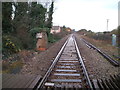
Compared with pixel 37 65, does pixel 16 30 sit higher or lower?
higher

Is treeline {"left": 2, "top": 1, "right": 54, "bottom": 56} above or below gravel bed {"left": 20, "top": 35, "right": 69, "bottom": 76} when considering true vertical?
above

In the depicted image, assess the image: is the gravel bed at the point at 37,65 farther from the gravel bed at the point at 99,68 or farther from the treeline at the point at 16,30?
the treeline at the point at 16,30

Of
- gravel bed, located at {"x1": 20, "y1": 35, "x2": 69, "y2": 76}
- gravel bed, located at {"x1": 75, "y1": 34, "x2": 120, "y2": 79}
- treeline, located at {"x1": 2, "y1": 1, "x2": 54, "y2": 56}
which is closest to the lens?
gravel bed, located at {"x1": 75, "y1": 34, "x2": 120, "y2": 79}

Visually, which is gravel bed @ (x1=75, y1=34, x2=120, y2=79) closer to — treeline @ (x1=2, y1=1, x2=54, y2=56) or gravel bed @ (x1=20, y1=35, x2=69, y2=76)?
gravel bed @ (x1=20, y1=35, x2=69, y2=76)

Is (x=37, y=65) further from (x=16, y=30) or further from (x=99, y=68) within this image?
(x=16, y=30)

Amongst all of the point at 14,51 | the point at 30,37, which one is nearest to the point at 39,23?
the point at 30,37

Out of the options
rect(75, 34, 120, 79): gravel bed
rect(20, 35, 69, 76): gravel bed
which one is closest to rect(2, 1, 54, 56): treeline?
rect(20, 35, 69, 76): gravel bed

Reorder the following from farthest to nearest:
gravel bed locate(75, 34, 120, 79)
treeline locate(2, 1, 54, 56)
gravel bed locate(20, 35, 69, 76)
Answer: treeline locate(2, 1, 54, 56) < gravel bed locate(20, 35, 69, 76) < gravel bed locate(75, 34, 120, 79)

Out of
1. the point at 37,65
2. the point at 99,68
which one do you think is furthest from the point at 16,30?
the point at 99,68

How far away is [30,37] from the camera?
11.6m

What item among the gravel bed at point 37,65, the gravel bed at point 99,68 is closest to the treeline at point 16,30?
the gravel bed at point 37,65

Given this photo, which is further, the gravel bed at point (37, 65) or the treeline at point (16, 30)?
the treeline at point (16, 30)

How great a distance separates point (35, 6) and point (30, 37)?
6905 millimetres

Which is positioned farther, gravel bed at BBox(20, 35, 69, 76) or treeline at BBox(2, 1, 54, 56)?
treeline at BBox(2, 1, 54, 56)
